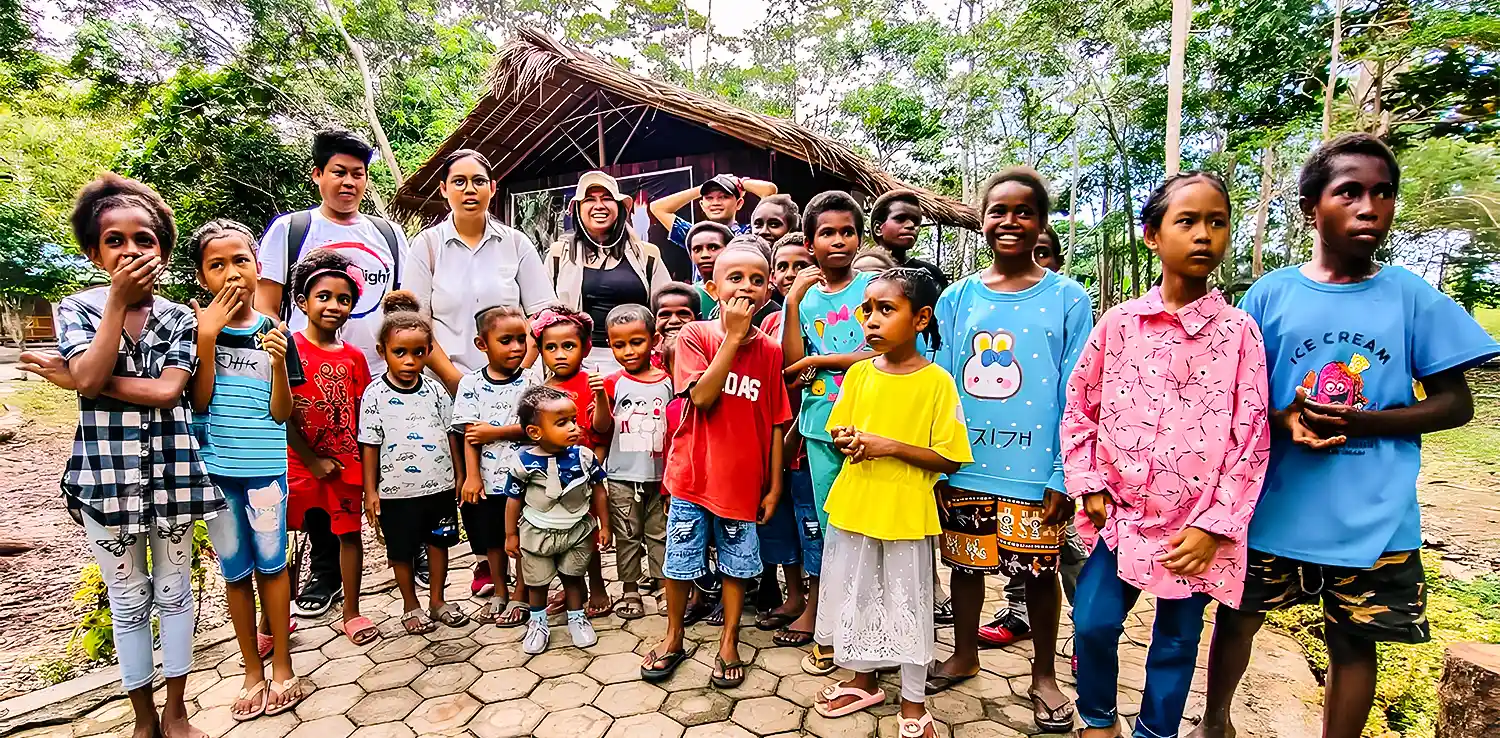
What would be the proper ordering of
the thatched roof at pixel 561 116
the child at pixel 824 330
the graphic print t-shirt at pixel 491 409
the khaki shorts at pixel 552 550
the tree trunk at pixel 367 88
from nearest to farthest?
the child at pixel 824 330 < the khaki shorts at pixel 552 550 < the graphic print t-shirt at pixel 491 409 < the thatched roof at pixel 561 116 < the tree trunk at pixel 367 88

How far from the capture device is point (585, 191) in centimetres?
378

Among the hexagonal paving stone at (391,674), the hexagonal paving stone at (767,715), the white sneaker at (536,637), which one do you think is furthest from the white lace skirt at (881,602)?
the hexagonal paving stone at (391,674)

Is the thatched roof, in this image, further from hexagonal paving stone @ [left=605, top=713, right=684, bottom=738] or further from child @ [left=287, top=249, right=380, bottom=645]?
hexagonal paving stone @ [left=605, top=713, right=684, bottom=738]

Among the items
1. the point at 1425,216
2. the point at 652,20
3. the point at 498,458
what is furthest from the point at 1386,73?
the point at 652,20

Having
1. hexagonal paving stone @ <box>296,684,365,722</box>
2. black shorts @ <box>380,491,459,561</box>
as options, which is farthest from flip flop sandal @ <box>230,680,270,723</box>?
black shorts @ <box>380,491,459,561</box>

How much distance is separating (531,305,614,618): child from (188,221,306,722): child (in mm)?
994

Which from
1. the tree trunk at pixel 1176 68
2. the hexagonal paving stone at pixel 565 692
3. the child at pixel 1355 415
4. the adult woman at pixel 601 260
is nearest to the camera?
the child at pixel 1355 415

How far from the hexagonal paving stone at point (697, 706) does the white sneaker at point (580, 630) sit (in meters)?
0.57

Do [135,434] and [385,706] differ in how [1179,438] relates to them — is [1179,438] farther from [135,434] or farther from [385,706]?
[135,434]

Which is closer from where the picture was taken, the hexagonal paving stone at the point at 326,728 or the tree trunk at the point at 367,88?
the hexagonal paving stone at the point at 326,728

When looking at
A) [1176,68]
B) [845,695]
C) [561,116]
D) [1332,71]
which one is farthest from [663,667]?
[1332,71]

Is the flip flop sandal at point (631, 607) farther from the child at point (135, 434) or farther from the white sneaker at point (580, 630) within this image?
the child at point (135, 434)

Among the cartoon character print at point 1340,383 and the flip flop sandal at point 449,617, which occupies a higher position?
the cartoon character print at point 1340,383

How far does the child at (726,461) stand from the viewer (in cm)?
262
